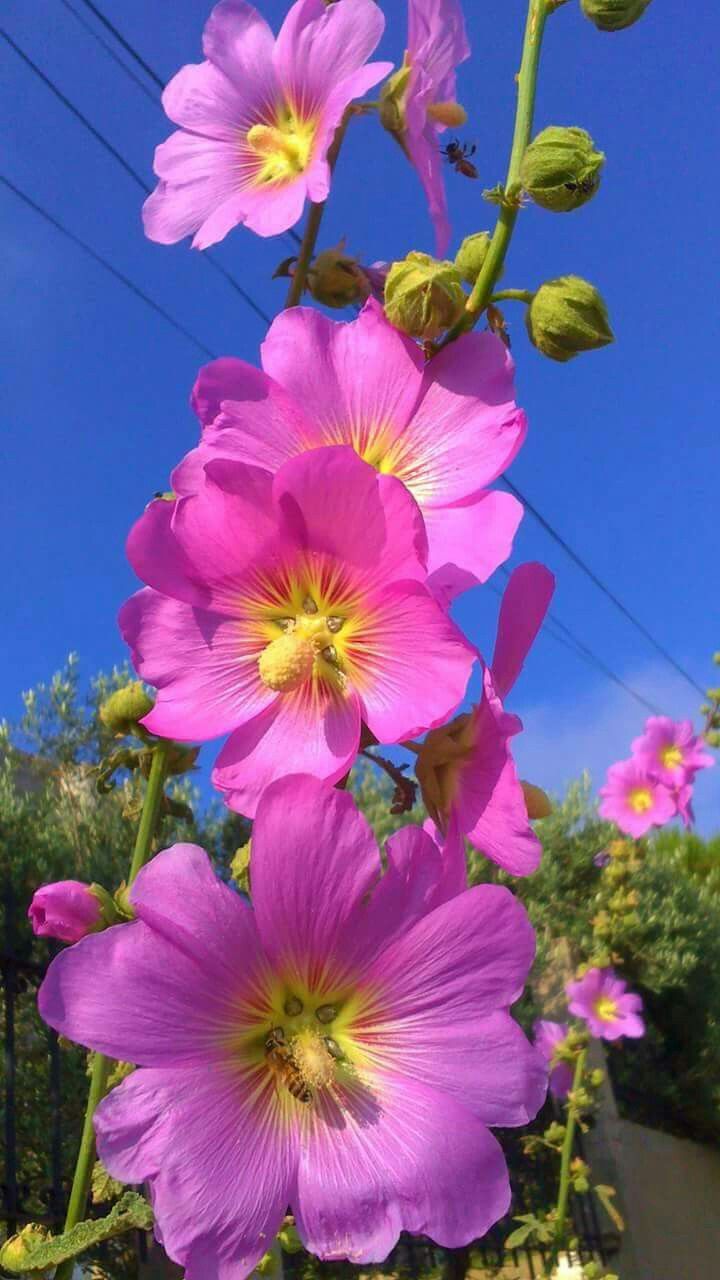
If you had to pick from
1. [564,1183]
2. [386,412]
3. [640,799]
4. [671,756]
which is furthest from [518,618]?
[640,799]

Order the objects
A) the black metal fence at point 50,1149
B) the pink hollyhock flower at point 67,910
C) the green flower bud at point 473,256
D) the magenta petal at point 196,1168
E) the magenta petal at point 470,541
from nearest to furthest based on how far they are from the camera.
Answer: the magenta petal at point 196,1168 → the magenta petal at point 470,541 → the green flower bud at point 473,256 → the pink hollyhock flower at point 67,910 → the black metal fence at point 50,1149

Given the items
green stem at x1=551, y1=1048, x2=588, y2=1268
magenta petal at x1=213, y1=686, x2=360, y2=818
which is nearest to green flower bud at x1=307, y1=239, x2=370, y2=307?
magenta petal at x1=213, y1=686, x2=360, y2=818

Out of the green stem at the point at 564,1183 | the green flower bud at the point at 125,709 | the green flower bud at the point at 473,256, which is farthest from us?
the green stem at the point at 564,1183

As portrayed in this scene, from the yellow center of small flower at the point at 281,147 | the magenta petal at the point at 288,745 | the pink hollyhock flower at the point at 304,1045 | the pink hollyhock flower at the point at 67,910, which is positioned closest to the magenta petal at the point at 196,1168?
the pink hollyhock flower at the point at 304,1045

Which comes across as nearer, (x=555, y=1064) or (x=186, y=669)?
(x=186, y=669)

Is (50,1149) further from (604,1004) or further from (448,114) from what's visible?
(448,114)

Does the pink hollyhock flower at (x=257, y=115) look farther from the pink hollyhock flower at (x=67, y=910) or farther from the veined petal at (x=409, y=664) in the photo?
the pink hollyhock flower at (x=67, y=910)
